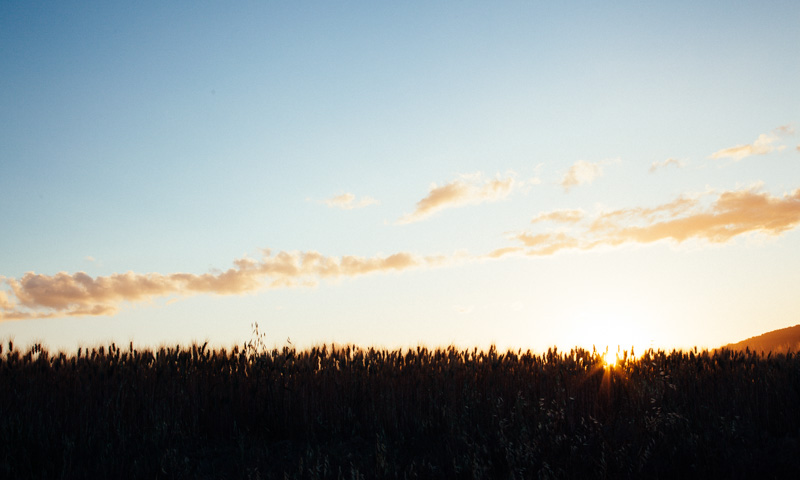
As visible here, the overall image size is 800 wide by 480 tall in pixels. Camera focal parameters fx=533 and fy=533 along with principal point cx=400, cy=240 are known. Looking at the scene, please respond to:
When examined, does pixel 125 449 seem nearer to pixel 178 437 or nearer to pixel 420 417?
pixel 178 437

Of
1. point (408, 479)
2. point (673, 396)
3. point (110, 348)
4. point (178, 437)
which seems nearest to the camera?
point (408, 479)

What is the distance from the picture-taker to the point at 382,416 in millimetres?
7312

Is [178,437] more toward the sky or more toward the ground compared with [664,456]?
more toward the sky

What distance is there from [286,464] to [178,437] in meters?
1.68

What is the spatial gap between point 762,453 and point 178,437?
22.3ft

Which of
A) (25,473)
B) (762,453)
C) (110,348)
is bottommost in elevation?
(762,453)

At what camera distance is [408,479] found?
536 centimetres

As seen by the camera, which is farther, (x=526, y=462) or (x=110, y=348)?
(x=110, y=348)

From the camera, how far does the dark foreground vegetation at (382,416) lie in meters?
5.65

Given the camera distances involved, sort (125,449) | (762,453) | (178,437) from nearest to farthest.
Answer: (762,453) → (125,449) → (178,437)

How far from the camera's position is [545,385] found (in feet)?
28.1

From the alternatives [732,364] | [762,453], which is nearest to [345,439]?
[762,453]

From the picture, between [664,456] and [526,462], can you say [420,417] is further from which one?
[664,456]

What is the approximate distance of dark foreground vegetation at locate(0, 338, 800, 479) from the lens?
18.5 ft
